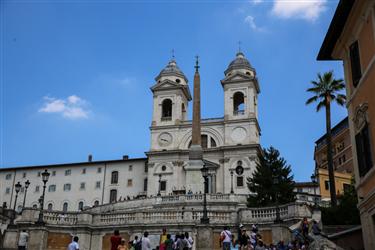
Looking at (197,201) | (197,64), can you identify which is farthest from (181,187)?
(197,201)

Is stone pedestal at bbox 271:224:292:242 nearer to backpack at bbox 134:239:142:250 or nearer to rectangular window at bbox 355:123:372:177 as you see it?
backpack at bbox 134:239:142:250

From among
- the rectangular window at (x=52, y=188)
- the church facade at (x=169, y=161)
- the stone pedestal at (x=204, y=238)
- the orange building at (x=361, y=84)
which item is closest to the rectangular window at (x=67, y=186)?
the church facade at (x=169, y=161)

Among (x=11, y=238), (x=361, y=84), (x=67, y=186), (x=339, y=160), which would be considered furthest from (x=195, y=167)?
(x=361, y=84)

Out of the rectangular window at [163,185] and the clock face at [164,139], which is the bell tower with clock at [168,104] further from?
the rectangular window at [163,185]

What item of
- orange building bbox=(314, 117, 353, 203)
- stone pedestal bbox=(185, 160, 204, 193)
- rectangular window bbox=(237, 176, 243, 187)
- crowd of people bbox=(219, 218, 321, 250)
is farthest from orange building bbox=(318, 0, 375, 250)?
rectangular window bbox=(237, 176, 243, 187)

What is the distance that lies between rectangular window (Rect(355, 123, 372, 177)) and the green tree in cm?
2499

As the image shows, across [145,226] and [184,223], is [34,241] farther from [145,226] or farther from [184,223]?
[184,223]

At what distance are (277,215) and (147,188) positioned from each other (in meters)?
50.8

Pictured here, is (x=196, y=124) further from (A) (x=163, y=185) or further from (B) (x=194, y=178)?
(A) (x=163, y=185)

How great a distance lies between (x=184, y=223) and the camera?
31938 millimetres

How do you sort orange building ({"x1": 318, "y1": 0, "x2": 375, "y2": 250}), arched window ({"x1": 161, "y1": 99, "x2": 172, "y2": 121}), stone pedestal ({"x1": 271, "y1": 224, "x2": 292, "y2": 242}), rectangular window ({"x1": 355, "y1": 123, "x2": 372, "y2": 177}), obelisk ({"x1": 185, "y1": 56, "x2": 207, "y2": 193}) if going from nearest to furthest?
orange building ({"x1": 318, "y1": 0, "x2": 375, "y2": 250}) < rectangular window ({"x1": 355, "y1": 123, "x2": 372, "y2": 177}) < stone pedestal ({"x1": 271, "y1": 224, "x2": 292, "y2": 242}) < obelisk ({"x1": 185, "y1": 56, "x2": 207, "y2": 193}) < arched window ({"x1": 161, "y1": 99, "x2": 172, "y2": 121})

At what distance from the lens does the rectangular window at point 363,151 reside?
18792 millimetres

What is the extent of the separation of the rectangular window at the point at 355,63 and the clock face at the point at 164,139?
6221cm

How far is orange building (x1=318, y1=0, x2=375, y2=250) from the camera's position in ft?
60.1
